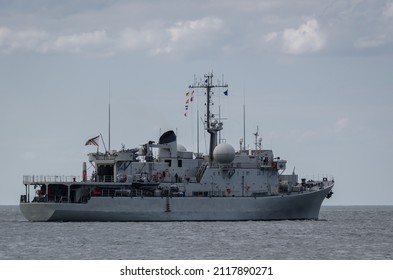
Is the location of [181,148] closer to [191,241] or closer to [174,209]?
[174,209]

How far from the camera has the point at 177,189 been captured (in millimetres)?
74188

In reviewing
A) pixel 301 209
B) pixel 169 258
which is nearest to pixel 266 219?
pixel 301 209

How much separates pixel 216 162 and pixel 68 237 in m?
21.2

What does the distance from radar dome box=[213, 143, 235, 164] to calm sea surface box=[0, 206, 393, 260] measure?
5.78 meters

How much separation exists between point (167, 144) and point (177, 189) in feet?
12.9

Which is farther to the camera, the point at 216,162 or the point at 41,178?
the point at 216,162

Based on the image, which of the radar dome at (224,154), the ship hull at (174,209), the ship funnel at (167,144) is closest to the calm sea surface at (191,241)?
the ship hull at (174,209)

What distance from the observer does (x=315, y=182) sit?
82812 millimetres

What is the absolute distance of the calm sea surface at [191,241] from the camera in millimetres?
48062

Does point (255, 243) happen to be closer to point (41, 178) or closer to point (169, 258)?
point (169, 258)

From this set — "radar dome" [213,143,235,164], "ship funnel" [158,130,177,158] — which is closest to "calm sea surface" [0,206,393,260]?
"radar dome" [213,143,235,164]

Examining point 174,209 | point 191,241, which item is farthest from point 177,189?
point 191,241

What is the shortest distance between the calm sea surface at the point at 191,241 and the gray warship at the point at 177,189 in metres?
1.53
